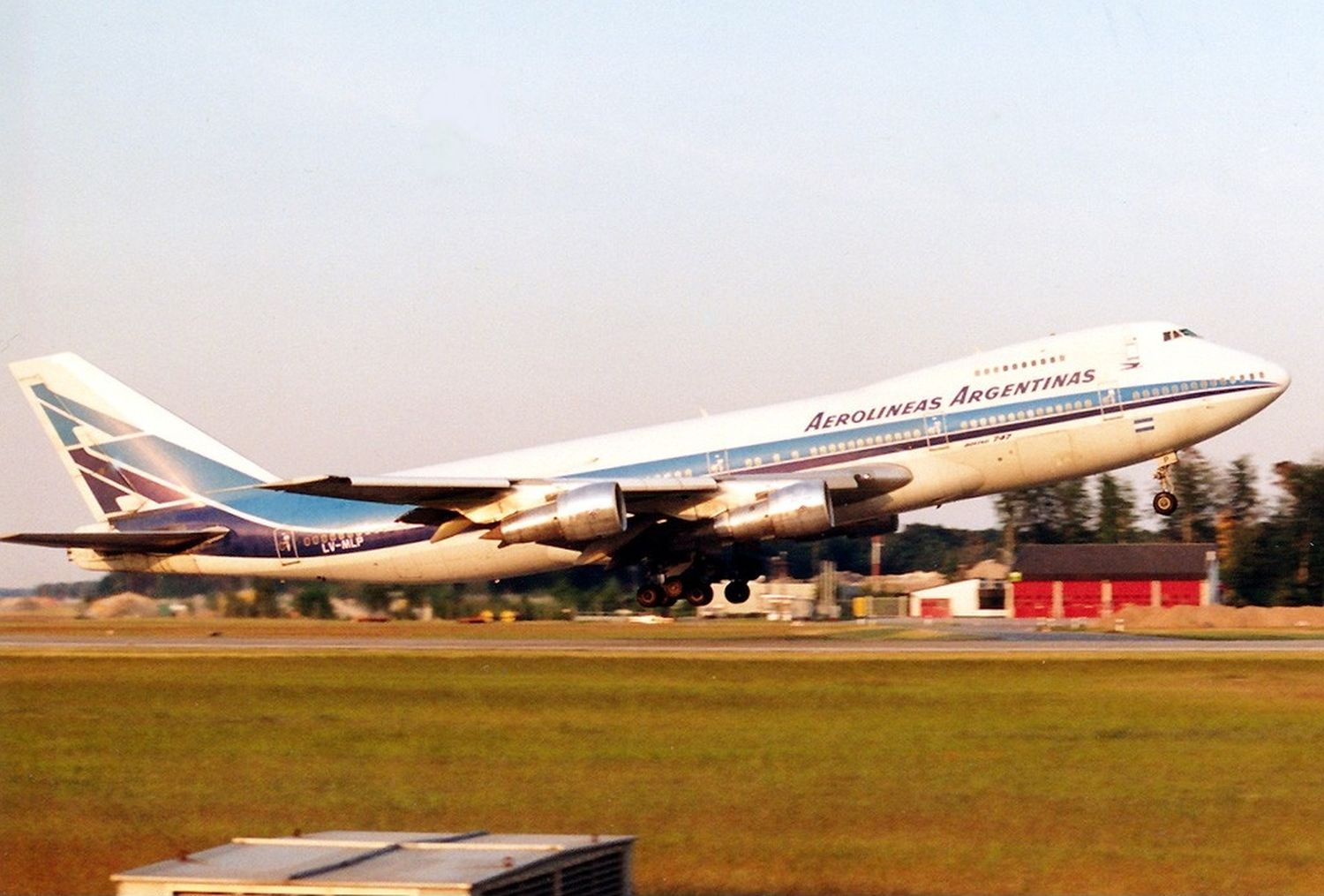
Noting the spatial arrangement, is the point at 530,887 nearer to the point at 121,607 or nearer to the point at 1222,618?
the point at 121,607

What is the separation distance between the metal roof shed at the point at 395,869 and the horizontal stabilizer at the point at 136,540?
113 ft

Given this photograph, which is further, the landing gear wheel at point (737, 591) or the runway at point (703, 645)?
the landing gear wheel at point (737, 591)

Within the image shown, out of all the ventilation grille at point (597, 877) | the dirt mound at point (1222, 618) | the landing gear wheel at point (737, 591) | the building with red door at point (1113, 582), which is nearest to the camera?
the ventilation grille at point (597, 877)

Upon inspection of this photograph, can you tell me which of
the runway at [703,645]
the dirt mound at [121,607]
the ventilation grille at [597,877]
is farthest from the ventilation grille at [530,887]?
the dirt mound at [121,607]

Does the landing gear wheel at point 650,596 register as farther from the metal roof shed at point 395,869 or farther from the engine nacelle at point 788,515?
the metal roof shed at point 395,869

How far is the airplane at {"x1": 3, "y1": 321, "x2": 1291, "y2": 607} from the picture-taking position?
36.8 meters

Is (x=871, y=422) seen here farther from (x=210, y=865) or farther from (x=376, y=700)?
(x=210, y=865)

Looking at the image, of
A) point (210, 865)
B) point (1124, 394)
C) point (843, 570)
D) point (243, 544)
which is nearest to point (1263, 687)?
point (1124, 394)

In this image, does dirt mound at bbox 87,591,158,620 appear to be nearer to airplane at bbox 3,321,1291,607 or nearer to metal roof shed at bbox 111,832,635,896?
airplane at bbox 3,321,1291,607

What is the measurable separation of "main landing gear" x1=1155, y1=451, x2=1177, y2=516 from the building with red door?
45.4 meters

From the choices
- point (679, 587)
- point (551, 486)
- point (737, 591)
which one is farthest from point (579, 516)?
point (737, 591)

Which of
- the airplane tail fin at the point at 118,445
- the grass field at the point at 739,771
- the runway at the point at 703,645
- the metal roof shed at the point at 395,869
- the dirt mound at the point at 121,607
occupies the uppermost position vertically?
the airplane tail fin at the point at 118,445

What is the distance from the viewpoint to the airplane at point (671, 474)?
3681 cm

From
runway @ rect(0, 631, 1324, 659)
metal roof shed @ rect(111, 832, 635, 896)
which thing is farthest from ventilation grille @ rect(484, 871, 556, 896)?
runway @ rect(0, 631, 1324, 659)
